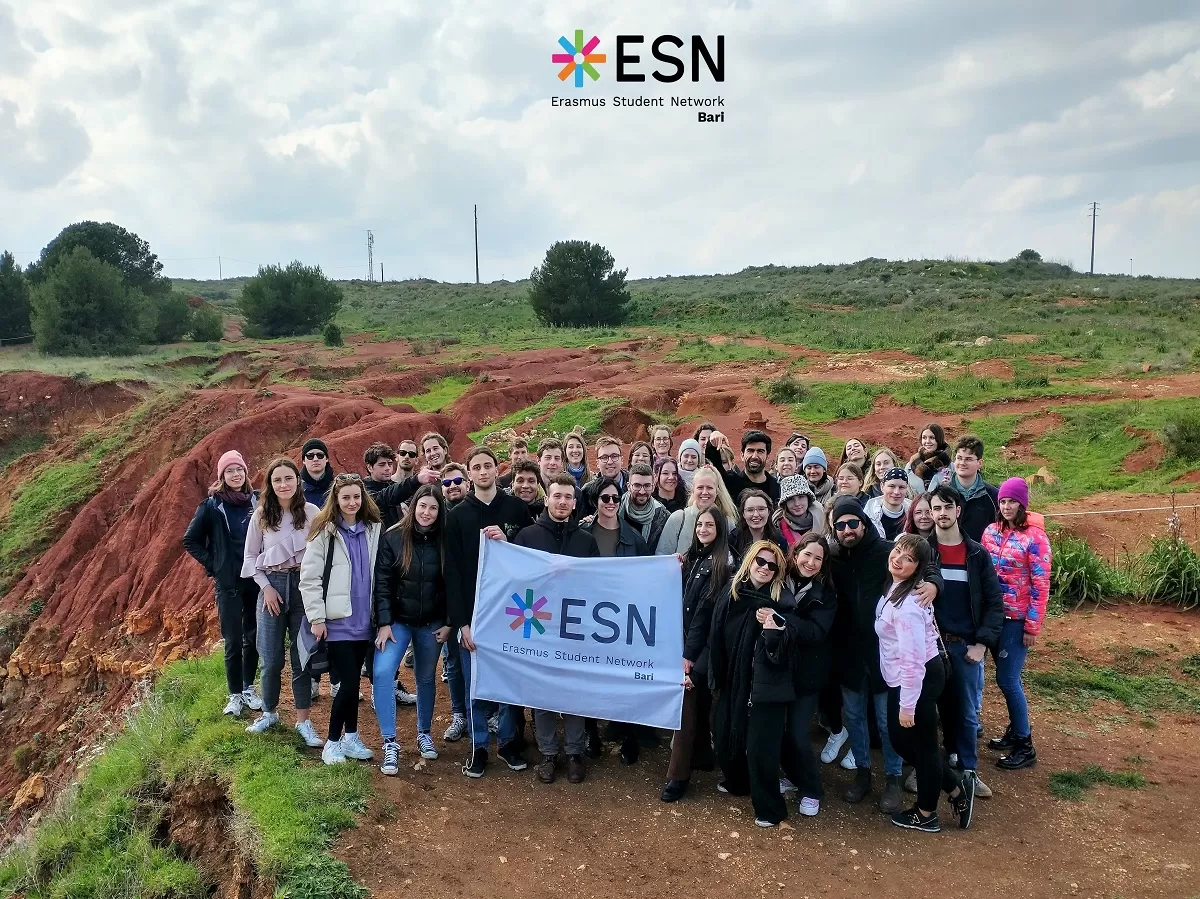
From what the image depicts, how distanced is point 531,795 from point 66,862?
13.0 feet

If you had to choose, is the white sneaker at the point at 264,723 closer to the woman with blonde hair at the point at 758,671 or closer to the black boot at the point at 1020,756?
the woman with blonde hair at the point at 758,671

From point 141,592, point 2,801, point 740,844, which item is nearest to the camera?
point 740,844

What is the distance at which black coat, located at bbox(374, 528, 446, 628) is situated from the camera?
589 cm

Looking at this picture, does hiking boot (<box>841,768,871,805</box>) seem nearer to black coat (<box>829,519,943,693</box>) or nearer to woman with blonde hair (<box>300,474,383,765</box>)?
black coat (<box>829,519,943,693</box>)

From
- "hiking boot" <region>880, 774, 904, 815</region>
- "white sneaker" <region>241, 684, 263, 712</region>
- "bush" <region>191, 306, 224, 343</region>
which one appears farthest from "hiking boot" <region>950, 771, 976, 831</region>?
"bush" <region>191, 306, 224, 343</region>

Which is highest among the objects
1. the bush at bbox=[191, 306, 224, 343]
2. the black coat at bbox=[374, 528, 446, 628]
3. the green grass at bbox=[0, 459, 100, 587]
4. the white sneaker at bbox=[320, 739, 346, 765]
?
the bush at bbox=[191, 306, 224, 343]

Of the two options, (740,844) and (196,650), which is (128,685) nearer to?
(196,650)

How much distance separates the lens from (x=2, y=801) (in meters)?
11.2

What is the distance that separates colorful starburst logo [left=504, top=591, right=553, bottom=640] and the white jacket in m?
1.16

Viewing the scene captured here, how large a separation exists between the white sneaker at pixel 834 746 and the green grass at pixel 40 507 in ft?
63.0

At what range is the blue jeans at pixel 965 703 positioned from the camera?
18.2ft

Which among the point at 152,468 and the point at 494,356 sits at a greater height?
the point at 494,356

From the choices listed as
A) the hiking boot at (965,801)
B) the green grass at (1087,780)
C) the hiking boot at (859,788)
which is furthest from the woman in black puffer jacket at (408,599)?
the green grass at (1087,780)

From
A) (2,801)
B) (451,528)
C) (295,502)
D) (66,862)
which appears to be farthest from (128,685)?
(451,528)
